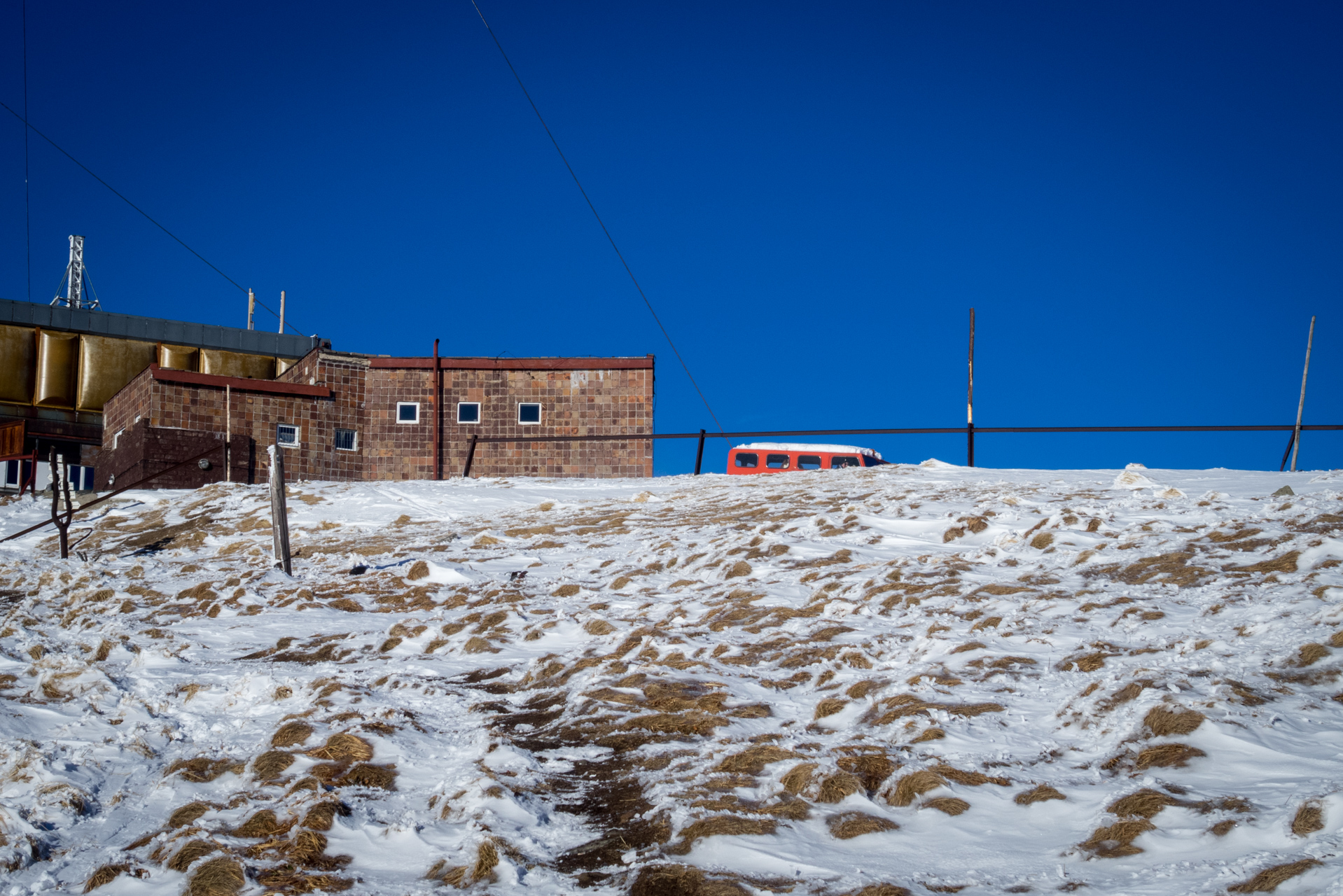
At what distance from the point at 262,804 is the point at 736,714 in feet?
8.46

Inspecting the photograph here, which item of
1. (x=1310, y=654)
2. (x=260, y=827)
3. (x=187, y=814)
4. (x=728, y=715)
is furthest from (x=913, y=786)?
(x=187, y=814)

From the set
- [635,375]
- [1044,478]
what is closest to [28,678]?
[1044,478]

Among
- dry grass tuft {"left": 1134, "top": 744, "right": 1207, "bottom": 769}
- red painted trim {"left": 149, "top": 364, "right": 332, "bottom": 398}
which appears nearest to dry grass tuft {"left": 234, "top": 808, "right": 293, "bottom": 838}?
dry grass tuft {"left": 1134, "top": 744, "right": 1207, "bottom": 769}

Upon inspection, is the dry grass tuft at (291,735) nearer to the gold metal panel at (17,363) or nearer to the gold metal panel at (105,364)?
the gold metal panel at (105,364)

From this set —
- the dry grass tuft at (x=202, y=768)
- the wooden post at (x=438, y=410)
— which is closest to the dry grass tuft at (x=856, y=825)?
the dry grass tuft at (x=202, y=768)

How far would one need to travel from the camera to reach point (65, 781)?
469 cm

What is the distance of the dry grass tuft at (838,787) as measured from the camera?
172 inches

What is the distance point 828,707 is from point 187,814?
3409mm

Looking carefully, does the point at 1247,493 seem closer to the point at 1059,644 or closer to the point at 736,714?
the point at 1059,644

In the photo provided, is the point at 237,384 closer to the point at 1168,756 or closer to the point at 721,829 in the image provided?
the point at 721,829

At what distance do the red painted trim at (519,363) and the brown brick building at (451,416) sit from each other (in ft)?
0.09

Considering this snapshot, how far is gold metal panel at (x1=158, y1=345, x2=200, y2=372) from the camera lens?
37719 millimetres

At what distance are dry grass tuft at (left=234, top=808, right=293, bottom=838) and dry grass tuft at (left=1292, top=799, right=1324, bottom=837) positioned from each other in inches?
162

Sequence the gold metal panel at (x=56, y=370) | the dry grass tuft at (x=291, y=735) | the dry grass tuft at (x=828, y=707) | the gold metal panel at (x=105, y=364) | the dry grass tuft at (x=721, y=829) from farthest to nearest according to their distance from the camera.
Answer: the gold metal panel at (x=105, y=364)
the gold metal panel at (x=56, y=370)
the dry grass tuft at (x=828, y=707)
the dry grass tuft at (x=291, y=735)
the dry grass tuft at (x=721, y=829)
